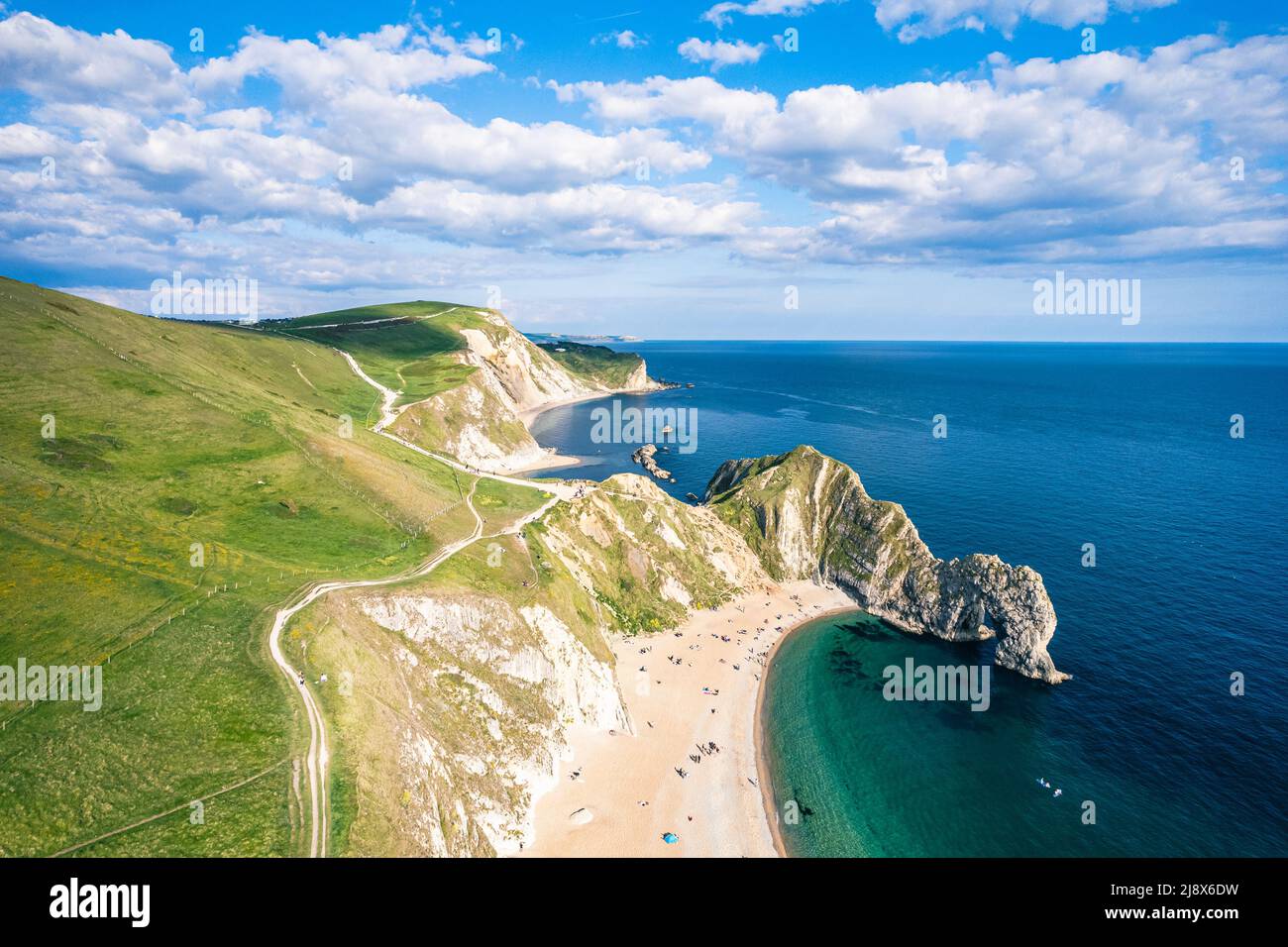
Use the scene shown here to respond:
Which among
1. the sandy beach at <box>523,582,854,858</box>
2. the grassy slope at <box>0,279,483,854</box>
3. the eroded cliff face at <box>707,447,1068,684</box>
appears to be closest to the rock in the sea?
the eroded cliff face at <box>707,447,1068,684</box>

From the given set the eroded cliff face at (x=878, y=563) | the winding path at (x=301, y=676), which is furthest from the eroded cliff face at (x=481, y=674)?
the eroded cliff face at (x=878, y=563)

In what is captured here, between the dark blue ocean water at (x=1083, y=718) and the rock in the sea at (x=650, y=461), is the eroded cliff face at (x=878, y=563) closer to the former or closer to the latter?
the dark blue ocean water at (x=1083, y=718)

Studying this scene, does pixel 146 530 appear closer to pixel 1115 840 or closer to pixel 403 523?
pixel 403 523
